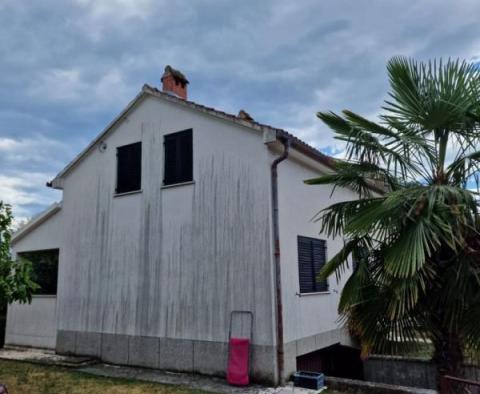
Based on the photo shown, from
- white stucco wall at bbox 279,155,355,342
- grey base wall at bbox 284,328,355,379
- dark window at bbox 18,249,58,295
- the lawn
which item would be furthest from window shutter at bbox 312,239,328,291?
dark window at bbox 18,249,58,295

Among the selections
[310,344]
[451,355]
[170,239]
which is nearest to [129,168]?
[170,239]

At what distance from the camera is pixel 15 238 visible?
14.3 metres

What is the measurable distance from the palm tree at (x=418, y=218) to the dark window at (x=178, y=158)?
4615 millimetres

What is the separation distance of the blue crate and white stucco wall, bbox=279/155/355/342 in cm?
82

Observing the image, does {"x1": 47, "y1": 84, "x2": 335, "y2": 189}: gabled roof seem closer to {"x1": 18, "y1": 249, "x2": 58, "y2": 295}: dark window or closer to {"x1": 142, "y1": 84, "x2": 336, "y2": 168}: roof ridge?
{"x1": 142, "y1": 84, "x2": 336, "y2": 168}: roof ridge

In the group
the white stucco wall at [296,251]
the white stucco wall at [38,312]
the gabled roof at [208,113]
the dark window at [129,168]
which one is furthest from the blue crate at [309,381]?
Answer: the white stucco wall at [38,312]

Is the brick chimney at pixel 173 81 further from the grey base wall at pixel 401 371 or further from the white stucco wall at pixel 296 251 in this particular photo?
the grey base wall at pixel 401 371

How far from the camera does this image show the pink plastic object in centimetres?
837

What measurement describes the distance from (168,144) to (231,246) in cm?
363

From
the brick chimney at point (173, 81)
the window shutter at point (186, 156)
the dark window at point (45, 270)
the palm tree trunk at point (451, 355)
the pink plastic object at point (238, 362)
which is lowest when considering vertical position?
the pink plastic object at point (238, 362)

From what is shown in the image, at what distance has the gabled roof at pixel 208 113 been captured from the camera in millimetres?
9219

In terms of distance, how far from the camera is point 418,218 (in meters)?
5.71

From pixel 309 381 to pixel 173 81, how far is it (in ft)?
31.1

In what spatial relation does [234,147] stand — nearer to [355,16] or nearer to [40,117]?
[355,16]
